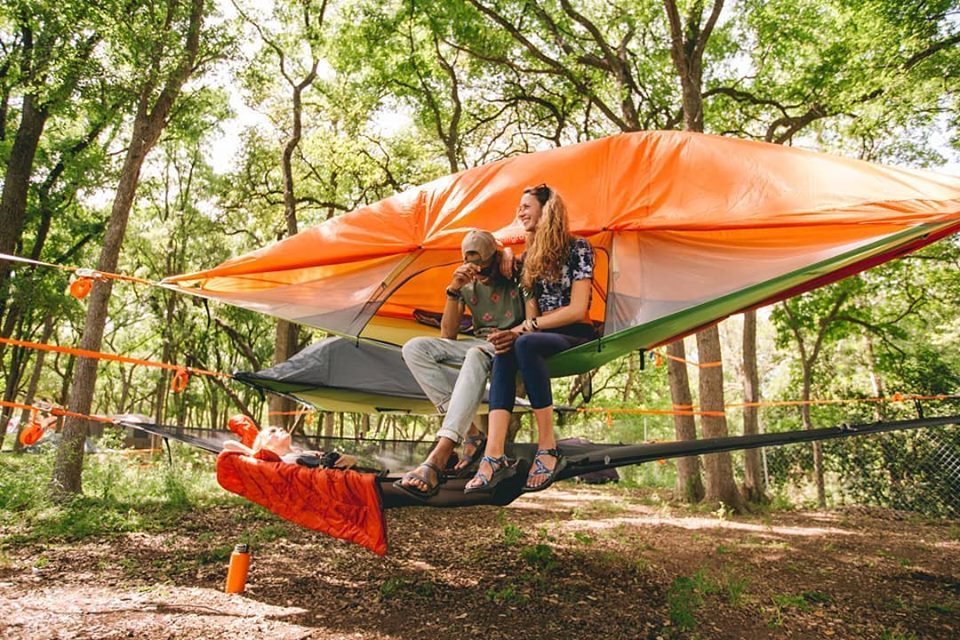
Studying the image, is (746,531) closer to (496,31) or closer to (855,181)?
(855,181)

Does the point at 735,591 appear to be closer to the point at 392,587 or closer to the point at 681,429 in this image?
the point at 392,587

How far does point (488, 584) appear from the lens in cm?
303

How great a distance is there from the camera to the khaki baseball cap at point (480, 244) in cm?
233

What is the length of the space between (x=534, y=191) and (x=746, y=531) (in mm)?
3678

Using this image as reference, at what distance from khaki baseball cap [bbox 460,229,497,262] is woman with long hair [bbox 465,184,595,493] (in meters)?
0.16

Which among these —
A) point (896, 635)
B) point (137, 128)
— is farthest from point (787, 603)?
point (137, 128)

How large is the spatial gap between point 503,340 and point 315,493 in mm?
1052

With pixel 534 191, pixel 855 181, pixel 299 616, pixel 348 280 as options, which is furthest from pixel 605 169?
pixel 299 616

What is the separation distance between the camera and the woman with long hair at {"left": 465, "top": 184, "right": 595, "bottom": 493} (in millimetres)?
2025

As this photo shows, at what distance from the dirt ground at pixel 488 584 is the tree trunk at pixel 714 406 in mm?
737

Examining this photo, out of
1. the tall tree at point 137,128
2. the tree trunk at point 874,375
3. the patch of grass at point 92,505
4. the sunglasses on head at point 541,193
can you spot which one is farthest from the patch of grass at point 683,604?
the tree trunk at point 874,375

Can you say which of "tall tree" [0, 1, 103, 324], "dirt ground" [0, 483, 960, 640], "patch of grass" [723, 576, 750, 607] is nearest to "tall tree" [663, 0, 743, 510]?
"dirt ground" [0, 483, 960, 640]

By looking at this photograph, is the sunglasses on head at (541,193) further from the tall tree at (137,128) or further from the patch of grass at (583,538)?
the tall tree at (137,128)

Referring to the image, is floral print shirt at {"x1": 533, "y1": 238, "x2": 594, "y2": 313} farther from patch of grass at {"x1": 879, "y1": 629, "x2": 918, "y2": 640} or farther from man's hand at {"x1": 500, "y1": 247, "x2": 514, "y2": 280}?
patch of grass at {"x1": 879, "y1": 629, "x2": 918, "y2": 640}
